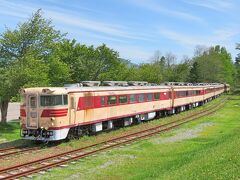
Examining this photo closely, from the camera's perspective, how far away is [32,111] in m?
21.2

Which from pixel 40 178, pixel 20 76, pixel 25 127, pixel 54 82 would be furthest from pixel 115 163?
pixel 54 82

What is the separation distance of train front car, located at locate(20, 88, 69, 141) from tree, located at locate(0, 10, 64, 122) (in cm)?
408

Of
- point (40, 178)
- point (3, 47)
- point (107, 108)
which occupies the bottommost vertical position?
point (40, 178)

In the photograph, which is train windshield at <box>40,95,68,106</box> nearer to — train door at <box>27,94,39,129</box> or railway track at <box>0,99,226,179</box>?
train door at <box>27,94,39,129</box>

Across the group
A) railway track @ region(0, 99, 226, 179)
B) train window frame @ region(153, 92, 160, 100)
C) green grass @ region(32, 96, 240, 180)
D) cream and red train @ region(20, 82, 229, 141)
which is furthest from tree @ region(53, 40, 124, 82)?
green grass @ region(32, 96, 240, 180)

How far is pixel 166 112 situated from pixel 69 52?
21871 mm

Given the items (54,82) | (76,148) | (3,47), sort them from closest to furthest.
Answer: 1. (76,148)
2. (3,47)
3. (54,82)

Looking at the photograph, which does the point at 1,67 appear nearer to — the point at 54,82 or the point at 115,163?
the point at 54,82

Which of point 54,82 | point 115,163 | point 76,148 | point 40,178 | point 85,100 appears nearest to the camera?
point 40,178

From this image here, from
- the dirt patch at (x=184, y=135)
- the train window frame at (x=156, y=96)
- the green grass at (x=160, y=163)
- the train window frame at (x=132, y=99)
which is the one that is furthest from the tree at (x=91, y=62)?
the green grass at (x=160, y=163)

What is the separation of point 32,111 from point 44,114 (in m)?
0.84

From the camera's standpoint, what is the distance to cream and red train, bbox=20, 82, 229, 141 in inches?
820

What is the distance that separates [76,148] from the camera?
20.5 meters

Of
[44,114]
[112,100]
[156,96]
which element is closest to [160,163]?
[44,114]
